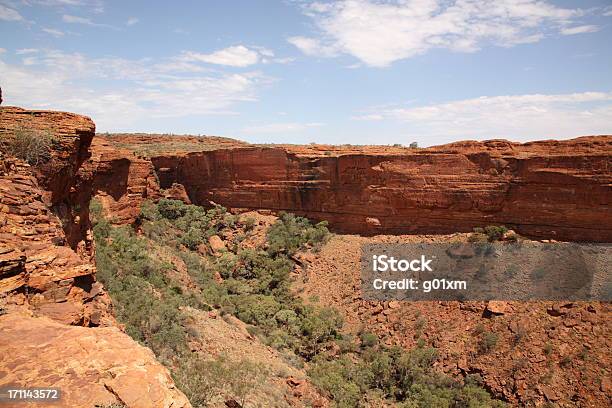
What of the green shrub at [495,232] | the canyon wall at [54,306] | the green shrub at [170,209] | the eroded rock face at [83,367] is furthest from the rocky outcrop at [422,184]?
the eroded rock face at [83,367]

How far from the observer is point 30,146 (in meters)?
8.95

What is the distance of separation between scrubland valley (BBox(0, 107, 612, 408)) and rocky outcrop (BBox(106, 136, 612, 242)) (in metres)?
0.09

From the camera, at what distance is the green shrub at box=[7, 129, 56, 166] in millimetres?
8883

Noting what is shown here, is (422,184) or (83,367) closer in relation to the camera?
(83,367)

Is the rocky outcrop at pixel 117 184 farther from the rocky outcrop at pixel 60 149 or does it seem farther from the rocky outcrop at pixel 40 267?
the rocky outcrop at pixel 40 267

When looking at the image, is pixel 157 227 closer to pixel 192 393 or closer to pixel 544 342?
pixel 192 393

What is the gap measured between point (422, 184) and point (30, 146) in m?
18.6

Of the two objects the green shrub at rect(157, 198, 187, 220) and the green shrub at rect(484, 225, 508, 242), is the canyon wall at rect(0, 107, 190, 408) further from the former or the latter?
the green shrub at rect(157, 198, 187, 220)

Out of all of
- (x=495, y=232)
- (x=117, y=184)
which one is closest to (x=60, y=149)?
(x=117, y=184)

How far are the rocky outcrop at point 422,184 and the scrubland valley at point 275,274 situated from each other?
0.09 metres

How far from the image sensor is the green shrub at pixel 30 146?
888cm

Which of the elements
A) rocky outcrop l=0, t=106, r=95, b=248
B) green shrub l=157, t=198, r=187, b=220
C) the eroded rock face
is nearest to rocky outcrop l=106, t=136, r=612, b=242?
green shrub l=157, t=198, r=187, b=220

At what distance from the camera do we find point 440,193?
2247 centimetres

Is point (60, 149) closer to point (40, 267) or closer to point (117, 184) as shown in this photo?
point (40, 267)
